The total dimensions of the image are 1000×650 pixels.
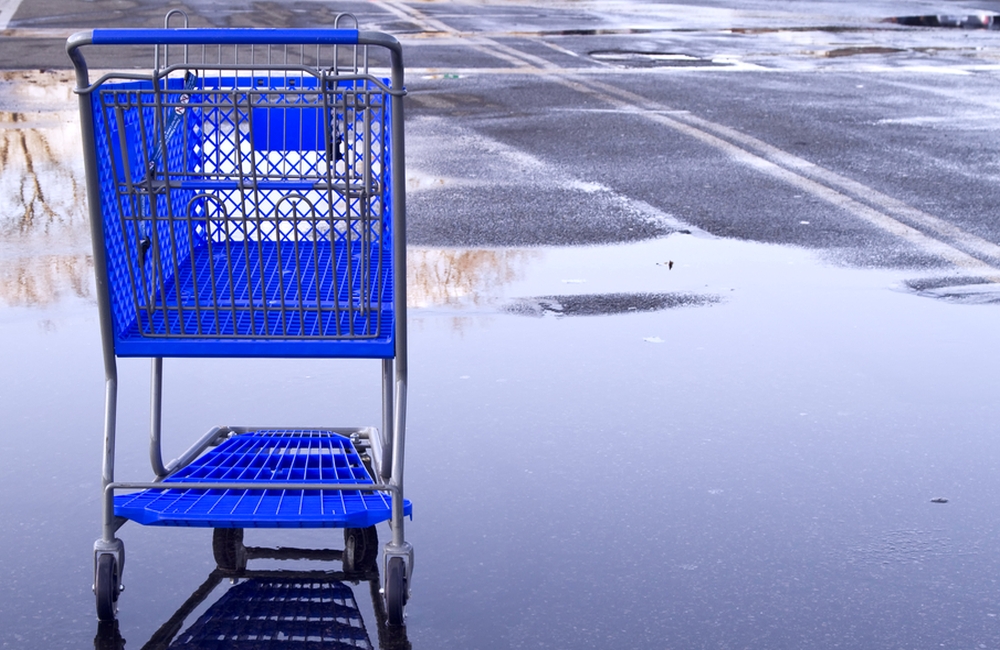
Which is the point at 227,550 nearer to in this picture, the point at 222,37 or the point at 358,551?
the point at 358,551

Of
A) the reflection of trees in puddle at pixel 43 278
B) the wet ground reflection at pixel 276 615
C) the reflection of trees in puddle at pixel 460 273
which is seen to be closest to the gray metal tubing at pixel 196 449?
the wet ground reflection at pixel 276 615

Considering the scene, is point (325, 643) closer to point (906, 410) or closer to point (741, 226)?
point (906, 410)

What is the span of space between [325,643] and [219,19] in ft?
61.7

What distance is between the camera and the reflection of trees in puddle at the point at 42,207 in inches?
238

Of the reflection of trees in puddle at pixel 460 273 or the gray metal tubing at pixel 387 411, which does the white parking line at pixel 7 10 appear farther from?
the gray metal tubing at pixel 387 411

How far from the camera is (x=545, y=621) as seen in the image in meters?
3.24

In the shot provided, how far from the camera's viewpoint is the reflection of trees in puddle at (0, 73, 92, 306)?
6.04 m

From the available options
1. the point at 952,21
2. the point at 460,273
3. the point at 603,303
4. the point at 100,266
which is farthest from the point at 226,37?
the point at 952,21

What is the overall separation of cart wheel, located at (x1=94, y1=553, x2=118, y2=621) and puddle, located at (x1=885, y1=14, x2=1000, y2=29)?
20.5 meters

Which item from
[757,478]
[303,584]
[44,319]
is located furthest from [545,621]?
[44,319]

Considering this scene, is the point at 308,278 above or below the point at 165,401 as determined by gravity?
above

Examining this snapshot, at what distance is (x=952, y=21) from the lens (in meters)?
22.5

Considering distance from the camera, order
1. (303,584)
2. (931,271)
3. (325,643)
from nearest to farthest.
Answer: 1. (325,643)
2. (303,584)
3. (931,271)

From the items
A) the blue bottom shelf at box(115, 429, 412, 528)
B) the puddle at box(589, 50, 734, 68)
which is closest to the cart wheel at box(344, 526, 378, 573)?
the blue bottom shelf at box(115, 429, 412, 528)
